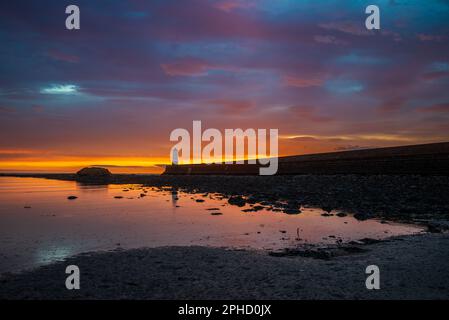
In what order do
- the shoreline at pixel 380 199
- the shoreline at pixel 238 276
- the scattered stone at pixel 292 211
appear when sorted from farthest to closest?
the scattered stone at pixel 292 211
the shoreline at pixel 380 199
the shoreline at pixel 238 276

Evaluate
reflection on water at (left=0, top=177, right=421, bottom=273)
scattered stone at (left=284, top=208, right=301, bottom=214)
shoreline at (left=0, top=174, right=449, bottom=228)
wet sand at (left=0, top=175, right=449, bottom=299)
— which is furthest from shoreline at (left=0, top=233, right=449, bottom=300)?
scattered stone at (left=284, top=208, right=301, bottom=214)

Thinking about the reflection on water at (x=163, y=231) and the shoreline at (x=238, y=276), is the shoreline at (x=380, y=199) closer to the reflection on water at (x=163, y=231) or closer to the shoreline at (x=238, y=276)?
the reflection on water at (x=163, y=231)

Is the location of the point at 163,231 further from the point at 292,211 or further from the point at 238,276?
the point at 292,211

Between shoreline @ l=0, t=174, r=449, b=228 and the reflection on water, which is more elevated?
shoreline @ l=0, t=174, r=449, b=228

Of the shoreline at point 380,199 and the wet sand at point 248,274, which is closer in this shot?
the wet sand at point 248,274

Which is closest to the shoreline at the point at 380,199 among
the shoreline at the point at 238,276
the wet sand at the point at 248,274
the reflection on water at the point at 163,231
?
the reflection on water at the point at 163,231

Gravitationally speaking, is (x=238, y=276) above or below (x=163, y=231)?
above

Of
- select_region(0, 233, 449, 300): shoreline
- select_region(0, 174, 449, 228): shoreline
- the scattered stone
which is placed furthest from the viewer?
the scattered stone

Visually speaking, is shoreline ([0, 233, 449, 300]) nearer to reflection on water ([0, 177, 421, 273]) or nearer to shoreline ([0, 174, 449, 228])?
reflection on water ([0, 177, 421, 273])

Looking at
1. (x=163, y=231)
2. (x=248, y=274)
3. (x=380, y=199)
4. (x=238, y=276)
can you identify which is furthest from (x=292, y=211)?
(x=238, y=276)

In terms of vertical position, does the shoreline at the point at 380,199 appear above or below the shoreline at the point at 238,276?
above

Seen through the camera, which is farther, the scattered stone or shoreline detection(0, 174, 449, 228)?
the scattered stone

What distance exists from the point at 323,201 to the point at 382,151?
843 inches
